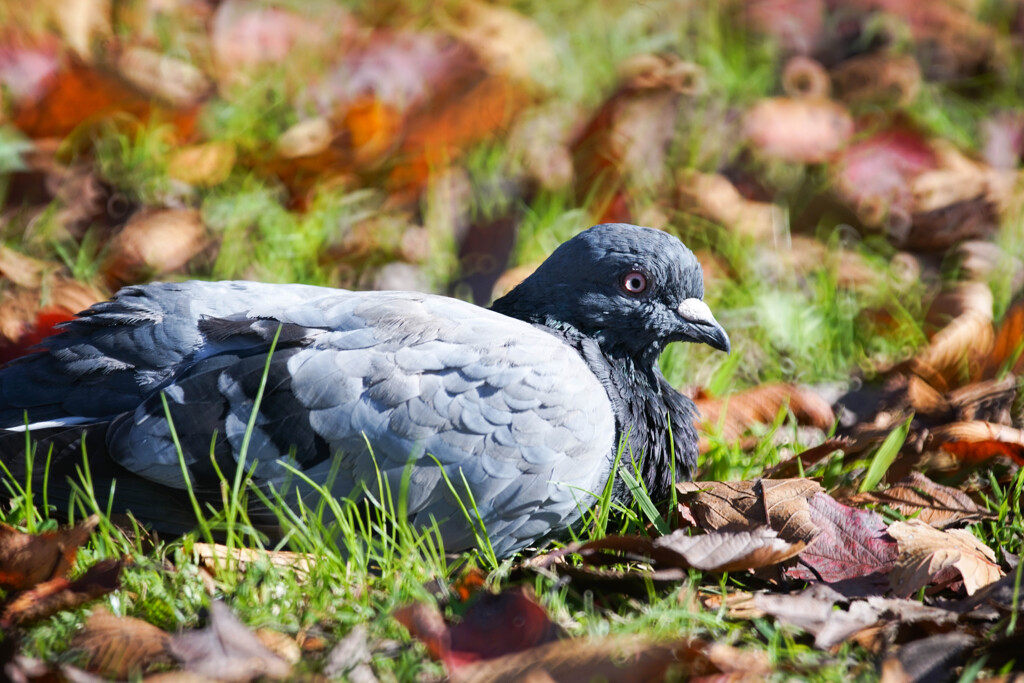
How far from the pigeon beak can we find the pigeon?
0.35 m

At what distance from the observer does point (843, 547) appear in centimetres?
264

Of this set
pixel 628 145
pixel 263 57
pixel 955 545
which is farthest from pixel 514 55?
pixel 955 545

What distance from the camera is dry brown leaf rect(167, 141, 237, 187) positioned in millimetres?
4645

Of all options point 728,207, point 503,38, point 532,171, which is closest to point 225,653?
point 532,171

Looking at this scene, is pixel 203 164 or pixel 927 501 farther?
pixel 203 164

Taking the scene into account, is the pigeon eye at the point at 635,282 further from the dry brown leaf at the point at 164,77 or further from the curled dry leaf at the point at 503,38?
the dry brown leaf at the point at 164,77

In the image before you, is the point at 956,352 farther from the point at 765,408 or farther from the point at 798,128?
the point at 798,128

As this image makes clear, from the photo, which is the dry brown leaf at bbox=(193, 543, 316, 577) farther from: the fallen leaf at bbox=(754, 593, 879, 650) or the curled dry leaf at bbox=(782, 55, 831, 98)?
the curled dry leaf at bbox=(782, 55, 831, 98)

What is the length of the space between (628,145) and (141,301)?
265 cm

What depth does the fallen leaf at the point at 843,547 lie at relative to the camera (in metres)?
2.58

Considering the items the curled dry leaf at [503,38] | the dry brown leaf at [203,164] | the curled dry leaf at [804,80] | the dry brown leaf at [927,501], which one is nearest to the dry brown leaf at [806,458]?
the dry brown leaf at [927,501]

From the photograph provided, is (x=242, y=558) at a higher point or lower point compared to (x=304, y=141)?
lower

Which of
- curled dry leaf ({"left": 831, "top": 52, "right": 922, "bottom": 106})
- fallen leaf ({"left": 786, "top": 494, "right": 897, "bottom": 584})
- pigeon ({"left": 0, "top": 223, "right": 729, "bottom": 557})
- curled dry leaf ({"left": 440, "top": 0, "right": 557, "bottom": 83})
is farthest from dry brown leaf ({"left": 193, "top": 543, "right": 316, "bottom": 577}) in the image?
curled dry leaf ({"left": 831, "top": 52, "right": 922, "bottom": 106})

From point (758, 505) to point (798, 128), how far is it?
308cm
